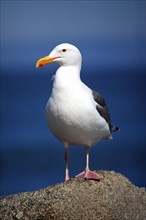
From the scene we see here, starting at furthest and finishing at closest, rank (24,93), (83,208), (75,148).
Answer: (24,93) < (75,148) < (83,208)

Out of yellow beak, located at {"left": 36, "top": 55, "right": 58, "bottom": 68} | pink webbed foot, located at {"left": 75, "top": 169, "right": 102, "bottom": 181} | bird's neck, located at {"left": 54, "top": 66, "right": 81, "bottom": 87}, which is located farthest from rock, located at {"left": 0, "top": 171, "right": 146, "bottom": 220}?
yellow beak, located at {"left": 36, "top": 55, "right": 58, "bottom": 68}

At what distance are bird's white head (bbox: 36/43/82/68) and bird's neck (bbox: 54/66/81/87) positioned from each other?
0.07m

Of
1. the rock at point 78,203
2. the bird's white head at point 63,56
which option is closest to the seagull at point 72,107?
the bird's white head at point 63,56

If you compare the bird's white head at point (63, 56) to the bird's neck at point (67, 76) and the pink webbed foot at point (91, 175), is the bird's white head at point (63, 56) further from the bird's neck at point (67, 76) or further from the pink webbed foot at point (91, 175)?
the pink webbed foot at point (91, 175)

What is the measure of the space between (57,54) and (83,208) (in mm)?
1801

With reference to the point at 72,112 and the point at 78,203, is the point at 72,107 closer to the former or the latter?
the point at 72,112

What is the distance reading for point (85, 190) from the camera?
836 cm

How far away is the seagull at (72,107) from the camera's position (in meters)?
8.67

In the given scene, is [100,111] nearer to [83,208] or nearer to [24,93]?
[83,208]

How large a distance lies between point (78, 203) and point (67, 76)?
1492 mm

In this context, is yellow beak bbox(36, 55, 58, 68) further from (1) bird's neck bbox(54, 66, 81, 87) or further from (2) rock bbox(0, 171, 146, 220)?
(2) rock bbox(0, 171, 146, 220)

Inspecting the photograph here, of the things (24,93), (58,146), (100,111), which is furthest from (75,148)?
(24,93)

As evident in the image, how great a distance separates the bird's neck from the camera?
348 inches

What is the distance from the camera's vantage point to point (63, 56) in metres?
8.93
